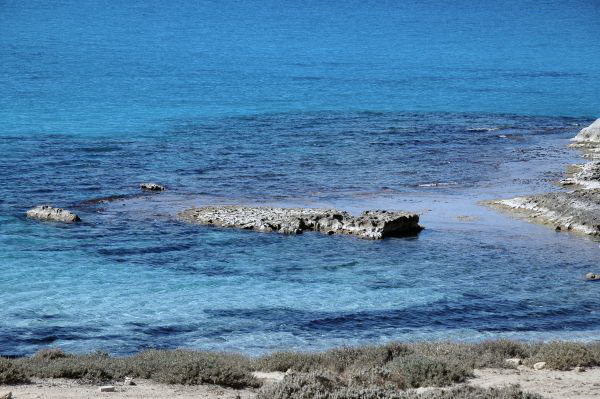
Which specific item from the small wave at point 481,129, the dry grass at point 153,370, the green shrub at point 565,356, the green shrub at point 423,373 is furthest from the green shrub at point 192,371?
the small wave at point 481,129

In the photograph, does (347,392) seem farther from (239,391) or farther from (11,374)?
(11,374)

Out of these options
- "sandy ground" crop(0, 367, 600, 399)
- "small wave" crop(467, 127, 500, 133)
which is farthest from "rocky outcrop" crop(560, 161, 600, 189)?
"sandy ground" crop(0, 367, 600, 399)

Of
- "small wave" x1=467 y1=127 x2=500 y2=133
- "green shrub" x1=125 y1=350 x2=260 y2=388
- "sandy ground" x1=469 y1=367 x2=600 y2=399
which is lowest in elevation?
"sandy ground" x1=469 y1=367 x2=600 y2=399

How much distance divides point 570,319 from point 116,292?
36.3 ft

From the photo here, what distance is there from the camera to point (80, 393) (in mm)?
13547

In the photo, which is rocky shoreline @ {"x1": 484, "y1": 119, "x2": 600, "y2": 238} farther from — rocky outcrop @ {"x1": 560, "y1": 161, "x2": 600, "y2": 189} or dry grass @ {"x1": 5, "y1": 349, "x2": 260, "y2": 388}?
dry grass @ {"x1": 5, "y1": 349, "x2": 260, "y2": 388}

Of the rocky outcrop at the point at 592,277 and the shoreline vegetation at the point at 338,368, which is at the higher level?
the shoreline vegetation at the point at 338,368

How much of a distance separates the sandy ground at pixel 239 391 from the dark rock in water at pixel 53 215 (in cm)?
1741

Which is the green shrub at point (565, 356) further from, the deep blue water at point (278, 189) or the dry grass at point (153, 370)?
the dry grass at point (153, 370)

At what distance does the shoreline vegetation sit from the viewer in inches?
526

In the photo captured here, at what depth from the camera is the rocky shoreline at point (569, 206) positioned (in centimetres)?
3080

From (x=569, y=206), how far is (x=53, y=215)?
56.9 ft

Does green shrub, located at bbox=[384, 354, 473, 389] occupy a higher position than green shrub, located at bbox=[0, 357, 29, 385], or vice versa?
green shrub, located at bbox=[0, 357, 29, 385]

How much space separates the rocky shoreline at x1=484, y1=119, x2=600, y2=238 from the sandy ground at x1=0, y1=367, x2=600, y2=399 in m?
15.7
